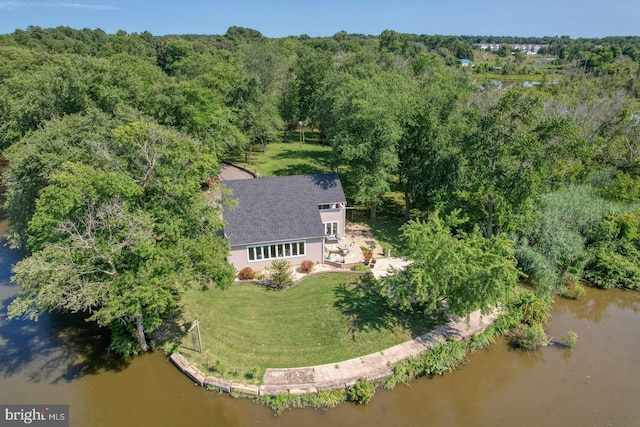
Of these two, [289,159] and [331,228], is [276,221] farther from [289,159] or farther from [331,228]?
[289,159]

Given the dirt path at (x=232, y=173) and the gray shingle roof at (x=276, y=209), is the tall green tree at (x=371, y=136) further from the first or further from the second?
the dirt path at (x=232, y=173)

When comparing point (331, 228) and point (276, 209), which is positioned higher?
point (276, 209)

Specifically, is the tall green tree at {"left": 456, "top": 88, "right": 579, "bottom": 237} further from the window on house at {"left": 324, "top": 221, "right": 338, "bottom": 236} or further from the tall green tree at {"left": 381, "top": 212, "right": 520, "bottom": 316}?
the window on house at {"left": 324, "top": 221, "right": 338, "bottom": 236}

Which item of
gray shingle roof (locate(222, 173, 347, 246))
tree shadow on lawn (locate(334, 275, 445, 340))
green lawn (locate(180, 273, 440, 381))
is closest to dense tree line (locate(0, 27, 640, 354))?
tree shadow on lawn (locate(334, 275, 445, 340))

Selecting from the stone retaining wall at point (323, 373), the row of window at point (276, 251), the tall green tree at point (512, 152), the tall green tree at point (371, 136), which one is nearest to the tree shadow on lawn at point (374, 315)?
the stone retaining wall at point (323, 373)

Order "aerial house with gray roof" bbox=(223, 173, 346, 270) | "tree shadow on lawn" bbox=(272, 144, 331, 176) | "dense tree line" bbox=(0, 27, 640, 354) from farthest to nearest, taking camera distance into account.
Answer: "tree shadow on lawn" bbox=(272, 144, 331, 176), "aerial house with gray roof" bbox=(223, 173, 346, 270), "dense tree line" bbox=(0, 27, 640, 354)

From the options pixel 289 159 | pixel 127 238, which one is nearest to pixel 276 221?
pixel 127 238

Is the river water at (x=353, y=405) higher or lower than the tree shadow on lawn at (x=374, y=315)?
lower
